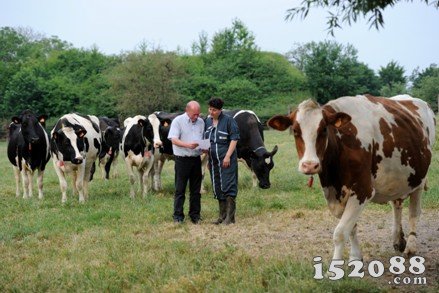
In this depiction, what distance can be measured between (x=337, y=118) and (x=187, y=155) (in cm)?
418

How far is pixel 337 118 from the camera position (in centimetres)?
584

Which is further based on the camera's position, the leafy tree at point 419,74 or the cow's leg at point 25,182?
the leafy tree at point 419,74

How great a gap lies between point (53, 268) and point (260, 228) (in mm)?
3351

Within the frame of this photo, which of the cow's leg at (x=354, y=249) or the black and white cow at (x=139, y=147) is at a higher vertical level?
the black and white cow at (x=139, y=147)

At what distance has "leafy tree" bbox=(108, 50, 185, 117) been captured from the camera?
54906 mm

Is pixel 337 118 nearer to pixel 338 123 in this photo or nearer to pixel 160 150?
pixel 338 123

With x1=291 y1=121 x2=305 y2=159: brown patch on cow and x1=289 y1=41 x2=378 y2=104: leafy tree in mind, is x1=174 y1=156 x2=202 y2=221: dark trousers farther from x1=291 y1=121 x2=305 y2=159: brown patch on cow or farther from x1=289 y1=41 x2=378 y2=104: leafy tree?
x1=289 y1=41 x2=378 y2=104: leafy tree

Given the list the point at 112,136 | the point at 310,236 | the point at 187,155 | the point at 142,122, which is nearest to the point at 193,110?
the point at 187,155

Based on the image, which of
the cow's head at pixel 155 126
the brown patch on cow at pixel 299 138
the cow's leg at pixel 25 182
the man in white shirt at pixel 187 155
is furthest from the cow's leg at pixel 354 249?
the cow's leg at pixel 25 182

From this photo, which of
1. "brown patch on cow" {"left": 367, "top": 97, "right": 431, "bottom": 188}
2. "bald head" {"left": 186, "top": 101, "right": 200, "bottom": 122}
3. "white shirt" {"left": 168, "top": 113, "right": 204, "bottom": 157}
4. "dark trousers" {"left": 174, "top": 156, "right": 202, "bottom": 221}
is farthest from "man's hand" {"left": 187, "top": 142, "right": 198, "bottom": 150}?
"brown patch on cow" {"left": 367, "top": 97, "right": 431, "bottom": 188}

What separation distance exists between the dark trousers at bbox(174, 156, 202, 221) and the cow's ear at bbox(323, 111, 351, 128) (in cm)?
415

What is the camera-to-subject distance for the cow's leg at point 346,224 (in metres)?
5.94

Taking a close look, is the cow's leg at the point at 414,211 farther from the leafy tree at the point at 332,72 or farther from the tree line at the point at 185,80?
the leafy tree at the point at 332,72

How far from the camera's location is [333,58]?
6619cm
